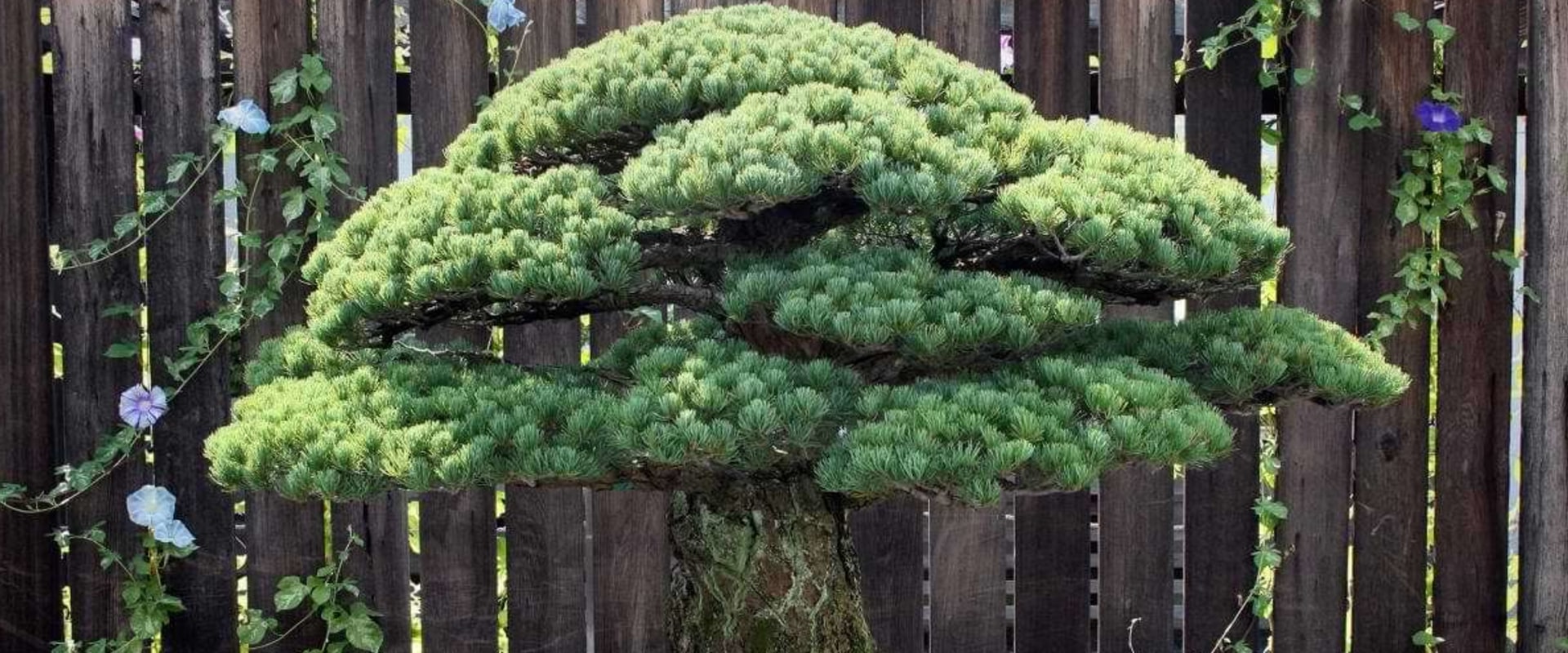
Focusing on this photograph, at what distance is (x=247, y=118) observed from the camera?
280cm

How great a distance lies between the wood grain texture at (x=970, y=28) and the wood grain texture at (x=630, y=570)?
107 cm

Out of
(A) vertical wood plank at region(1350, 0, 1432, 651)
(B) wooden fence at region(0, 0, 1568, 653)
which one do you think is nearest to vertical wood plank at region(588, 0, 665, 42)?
(B) wooden fence at region(0, 0, 1568, 653)

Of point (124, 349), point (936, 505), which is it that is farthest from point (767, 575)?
point (124, 349)

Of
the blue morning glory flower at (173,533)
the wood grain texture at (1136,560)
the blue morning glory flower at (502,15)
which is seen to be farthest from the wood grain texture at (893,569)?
the blue morning glory flower at (173,533)

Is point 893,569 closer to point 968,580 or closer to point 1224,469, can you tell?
point 968,580

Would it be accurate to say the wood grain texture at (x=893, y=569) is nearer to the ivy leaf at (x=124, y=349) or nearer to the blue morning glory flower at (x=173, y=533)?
the blue morning glory flower at (x=173, y=533)

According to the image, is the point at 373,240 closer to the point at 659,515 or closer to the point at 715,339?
the point at 715,339

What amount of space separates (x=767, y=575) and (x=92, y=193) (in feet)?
5.67

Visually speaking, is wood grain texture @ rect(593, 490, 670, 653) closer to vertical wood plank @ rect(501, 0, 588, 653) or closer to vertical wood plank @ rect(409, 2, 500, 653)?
vertical wood plank @ rect(501, 0, 588, 653)

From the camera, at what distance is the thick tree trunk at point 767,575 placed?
1.91m

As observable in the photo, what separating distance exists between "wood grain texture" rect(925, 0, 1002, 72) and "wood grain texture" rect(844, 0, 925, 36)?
0.03 m

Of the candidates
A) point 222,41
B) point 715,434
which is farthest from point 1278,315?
point 222,41

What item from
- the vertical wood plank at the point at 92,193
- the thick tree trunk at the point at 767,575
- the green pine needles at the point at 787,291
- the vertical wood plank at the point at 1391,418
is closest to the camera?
the green pine needles at the point at 787,291

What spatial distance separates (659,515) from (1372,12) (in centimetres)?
174
